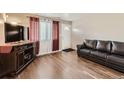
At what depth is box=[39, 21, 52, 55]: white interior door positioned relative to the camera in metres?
3.52

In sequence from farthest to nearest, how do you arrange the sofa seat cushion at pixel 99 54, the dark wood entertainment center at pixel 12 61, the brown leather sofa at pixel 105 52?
the sofa seat cushion at pixel 99 54, the brown leather sofa at pixel 105 52, the dark wood entertainment center at pixel 12 61

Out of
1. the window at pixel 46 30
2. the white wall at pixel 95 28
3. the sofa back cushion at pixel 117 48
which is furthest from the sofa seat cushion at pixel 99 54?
the window at pixel 46 30

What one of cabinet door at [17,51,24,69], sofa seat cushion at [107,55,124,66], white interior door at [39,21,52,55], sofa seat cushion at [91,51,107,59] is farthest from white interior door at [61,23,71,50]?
sofa seat cushion at [107,55,124,66]

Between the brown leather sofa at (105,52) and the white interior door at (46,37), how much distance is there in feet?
2.96

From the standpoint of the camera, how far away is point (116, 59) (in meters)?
3.22

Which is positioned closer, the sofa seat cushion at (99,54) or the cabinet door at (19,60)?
the cabinet door at (19,60)

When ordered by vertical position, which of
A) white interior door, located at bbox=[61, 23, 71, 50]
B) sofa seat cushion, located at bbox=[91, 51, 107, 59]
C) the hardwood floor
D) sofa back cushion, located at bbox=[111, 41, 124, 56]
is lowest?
the hardwood floor

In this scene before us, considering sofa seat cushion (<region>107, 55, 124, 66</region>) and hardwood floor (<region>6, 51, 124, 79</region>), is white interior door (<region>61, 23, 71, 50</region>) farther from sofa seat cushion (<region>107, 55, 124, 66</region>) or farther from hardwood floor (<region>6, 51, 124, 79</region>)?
sofa seat cushion (<region>107, 55, 124, 66</region>)

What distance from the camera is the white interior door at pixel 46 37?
11.5 ft

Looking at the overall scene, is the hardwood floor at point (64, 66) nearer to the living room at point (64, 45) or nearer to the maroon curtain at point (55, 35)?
the living room at point (64, 45)

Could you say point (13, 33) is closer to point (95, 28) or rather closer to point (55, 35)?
point (55, 35)

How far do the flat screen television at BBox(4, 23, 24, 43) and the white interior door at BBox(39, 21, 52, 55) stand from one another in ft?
2.47
